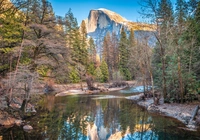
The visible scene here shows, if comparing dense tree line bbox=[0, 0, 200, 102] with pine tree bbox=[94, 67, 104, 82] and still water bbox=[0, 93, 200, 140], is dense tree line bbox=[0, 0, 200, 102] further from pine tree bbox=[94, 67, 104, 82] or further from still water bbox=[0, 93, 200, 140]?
pine tree bbox=[94, 67, 104, 82]

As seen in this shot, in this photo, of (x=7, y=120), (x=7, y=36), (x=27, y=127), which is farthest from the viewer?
(x=7, y=120)

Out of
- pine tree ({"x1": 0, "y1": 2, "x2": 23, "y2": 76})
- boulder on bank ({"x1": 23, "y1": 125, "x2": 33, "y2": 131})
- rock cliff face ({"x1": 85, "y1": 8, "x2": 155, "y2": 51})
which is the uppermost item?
rock cliff face ({"x1": 85, "y1": 8, "x2": 155, "y2": 51})

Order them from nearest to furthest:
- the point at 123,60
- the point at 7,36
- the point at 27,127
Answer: the point at 27,127, the point at 7,36, the point at 123,60

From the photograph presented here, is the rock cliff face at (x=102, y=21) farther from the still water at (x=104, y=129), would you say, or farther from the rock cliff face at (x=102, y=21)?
the still water at (x=104, y=129)

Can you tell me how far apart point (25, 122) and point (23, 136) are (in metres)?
2.69

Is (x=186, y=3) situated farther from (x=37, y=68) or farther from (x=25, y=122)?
(x=25, y=122)

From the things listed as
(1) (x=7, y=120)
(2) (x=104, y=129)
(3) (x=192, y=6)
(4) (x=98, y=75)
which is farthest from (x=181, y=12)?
(4) (x=98, y=75)

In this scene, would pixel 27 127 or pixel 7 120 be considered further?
pixel 7 120

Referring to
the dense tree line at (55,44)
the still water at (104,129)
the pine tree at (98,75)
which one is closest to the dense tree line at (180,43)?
the dense tree line at (55,44)

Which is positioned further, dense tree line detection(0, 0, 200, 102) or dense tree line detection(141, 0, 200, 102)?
dense tree line detection(141, 0, 200, 102)

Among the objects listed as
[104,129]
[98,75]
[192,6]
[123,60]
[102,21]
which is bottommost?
[104,129]

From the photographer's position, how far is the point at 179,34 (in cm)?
1524

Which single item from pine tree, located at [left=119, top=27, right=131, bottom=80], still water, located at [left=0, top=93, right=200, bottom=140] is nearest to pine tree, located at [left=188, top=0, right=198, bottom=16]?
still water, located at [left=0, top=93, right=200, bottom=140]

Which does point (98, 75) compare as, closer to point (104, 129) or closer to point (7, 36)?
point (104, 129)
